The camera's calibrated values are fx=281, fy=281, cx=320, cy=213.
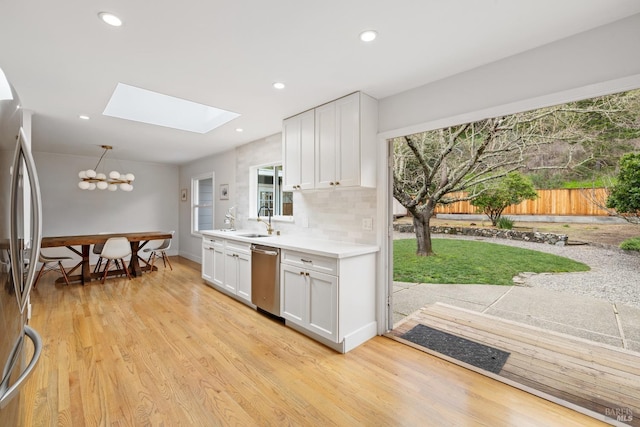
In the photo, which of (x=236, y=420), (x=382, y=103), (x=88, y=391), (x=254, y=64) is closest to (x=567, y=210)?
(x=382, y=103)

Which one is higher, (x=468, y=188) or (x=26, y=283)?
(x=468, y=188)

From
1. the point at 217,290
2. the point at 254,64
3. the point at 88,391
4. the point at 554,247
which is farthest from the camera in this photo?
the point at 217,290

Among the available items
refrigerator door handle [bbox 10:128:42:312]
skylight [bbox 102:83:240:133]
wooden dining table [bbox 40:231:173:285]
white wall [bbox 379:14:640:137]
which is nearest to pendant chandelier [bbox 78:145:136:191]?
wooden dining table [bbox 40:231:173:285]

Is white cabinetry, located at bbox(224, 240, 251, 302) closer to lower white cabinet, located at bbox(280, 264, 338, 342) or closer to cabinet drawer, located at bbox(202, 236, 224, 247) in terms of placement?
cabinet drawer, located at bbox(202, 236, 224, 247)

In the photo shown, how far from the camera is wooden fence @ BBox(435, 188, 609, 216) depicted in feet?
8.71

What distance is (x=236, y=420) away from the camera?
169 centimetres

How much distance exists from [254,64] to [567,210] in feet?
11.3

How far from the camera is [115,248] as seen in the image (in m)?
4.61

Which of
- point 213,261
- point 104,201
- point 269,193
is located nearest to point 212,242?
point 213,261

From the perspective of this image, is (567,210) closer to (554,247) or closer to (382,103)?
(554,247)

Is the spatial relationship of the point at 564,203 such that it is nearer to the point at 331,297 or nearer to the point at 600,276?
the point at 600,276

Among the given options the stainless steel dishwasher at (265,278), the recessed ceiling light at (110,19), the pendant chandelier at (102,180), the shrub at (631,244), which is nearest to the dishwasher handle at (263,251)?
the stainless steel dishwasher at (265,278)

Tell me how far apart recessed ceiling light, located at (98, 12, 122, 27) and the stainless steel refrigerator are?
92cm

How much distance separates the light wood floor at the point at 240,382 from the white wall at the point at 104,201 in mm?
3908
